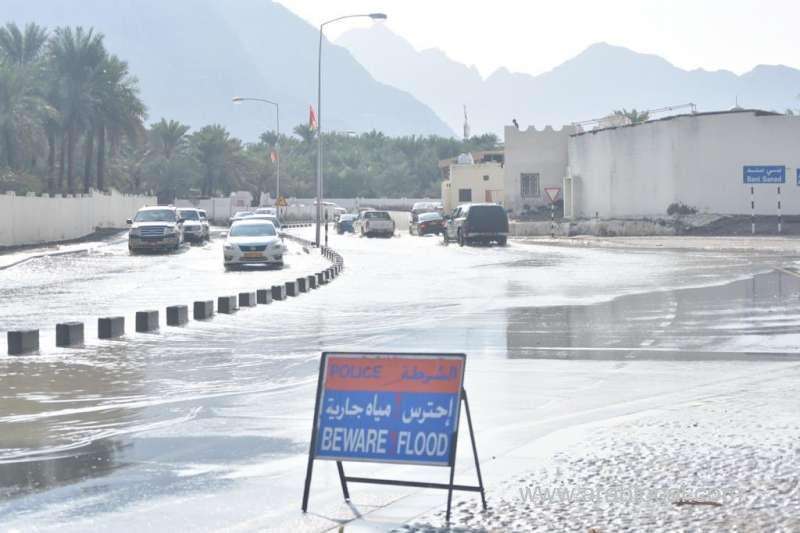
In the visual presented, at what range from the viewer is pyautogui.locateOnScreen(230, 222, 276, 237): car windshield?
4288 centimetres

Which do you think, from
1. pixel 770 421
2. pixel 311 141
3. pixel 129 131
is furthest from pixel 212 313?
pixel 311 141

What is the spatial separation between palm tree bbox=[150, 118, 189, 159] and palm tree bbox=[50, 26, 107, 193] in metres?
39.3

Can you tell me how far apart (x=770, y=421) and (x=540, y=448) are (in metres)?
2.06

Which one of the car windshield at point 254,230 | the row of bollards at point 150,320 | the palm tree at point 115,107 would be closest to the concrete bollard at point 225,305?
the row of bollards at point 150,320

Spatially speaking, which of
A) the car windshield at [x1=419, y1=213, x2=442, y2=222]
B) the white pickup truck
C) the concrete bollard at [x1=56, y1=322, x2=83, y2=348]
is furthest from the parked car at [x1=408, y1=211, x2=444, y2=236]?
the concrete bollard at [x1=56, y1=322, x2=83, y2=348]

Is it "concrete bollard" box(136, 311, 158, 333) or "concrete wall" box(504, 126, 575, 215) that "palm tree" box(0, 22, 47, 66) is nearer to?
"concrete wall" box(504, 126, 575, 215)

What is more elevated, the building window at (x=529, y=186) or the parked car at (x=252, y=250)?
the building window at (x=529, y=186)

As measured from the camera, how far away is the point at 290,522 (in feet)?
24.1

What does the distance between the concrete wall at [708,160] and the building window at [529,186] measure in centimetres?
1816

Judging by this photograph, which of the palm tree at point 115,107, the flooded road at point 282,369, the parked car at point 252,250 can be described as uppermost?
the palm tree at point 115,107

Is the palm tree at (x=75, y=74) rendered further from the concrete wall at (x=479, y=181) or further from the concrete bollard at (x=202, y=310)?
the concrete bollard at (x=202, y=310)

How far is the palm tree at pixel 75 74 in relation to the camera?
80812mm

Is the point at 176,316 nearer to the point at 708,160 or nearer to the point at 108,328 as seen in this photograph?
the point at 108,328

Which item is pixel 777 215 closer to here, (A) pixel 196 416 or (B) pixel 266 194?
(A) pixel 196 416
